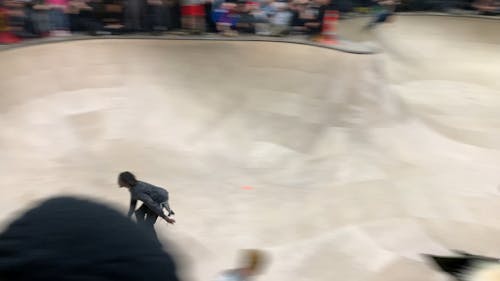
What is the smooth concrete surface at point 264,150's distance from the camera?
6.41m

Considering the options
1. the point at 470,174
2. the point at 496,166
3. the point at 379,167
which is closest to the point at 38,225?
the point at 379,167

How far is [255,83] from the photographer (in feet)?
32.1

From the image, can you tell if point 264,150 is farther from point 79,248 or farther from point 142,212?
point 79,248

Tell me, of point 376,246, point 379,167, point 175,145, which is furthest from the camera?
point 175,145

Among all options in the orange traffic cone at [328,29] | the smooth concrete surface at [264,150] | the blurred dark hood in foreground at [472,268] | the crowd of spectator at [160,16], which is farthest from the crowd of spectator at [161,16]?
the blurred dark hood in foreground at [472,268]

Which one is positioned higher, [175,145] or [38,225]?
[38,225]

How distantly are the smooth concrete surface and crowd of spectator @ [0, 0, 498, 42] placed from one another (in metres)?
0.95

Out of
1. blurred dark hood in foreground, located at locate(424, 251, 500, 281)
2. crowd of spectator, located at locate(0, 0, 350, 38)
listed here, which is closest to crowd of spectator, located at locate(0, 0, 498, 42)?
crowd of spectator, located at locate(0, 0, 350, 38)

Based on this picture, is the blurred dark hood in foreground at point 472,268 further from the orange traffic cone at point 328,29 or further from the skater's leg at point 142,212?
the orange traffic cone at point 328,29

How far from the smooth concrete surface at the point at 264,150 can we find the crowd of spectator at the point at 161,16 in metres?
0.95

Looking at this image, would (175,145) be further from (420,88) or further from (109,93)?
(420,88)

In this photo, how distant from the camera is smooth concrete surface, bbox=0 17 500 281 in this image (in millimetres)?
6414

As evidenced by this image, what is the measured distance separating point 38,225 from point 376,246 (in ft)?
19.3

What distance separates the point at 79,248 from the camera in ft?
2.48
